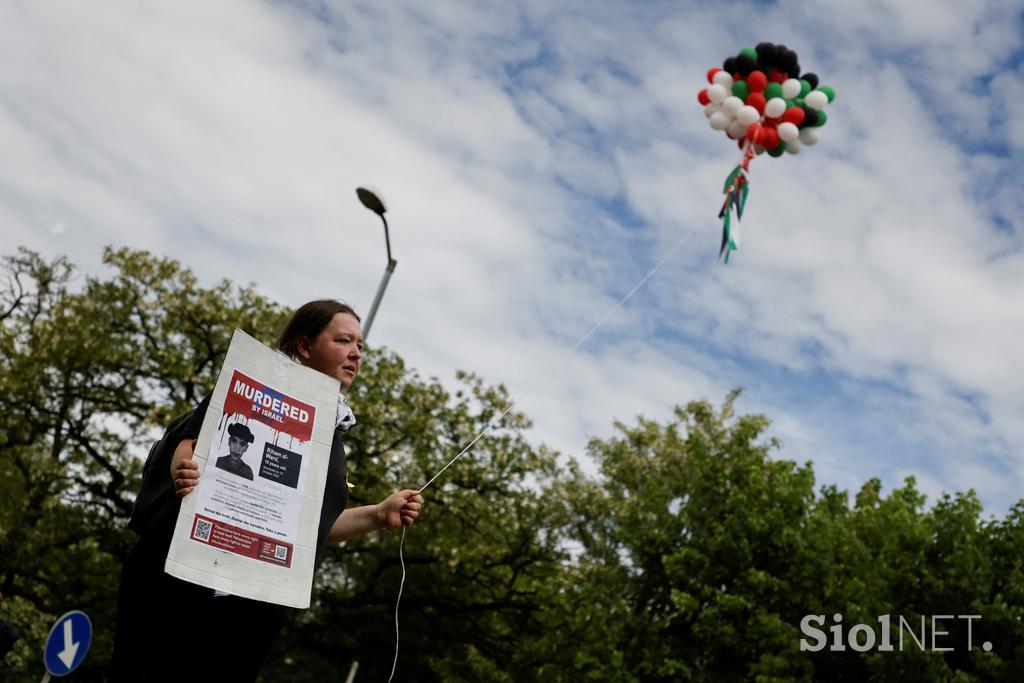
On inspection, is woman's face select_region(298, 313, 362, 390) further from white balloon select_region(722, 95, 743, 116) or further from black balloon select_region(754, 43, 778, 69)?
black balloon select_region(754, 43, 778, 69)

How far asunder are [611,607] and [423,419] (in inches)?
238

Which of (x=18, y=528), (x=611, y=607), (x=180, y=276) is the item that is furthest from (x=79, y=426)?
(x=611, y=607)

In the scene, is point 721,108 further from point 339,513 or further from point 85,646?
point 85,646

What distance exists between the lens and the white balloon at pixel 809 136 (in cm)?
771

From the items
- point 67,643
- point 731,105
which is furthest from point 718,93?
point 67,643

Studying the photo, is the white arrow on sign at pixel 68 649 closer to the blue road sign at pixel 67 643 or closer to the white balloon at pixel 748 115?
the blue road sign at pixel 67 643

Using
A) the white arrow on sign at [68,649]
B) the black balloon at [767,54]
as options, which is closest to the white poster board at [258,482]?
the black balloon at [767,54]

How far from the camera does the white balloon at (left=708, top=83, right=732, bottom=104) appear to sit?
787cm

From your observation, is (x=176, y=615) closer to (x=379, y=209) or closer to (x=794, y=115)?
(x=794, y=115)

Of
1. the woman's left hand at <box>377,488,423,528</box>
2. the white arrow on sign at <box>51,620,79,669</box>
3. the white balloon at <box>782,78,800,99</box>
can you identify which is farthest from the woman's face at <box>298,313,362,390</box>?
the white arrow on sign at <box>51,620,79,669</box>

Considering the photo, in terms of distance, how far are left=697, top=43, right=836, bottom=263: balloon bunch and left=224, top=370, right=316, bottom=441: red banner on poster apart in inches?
201

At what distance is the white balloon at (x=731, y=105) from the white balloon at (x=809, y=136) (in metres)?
0.57

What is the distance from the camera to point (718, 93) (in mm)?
7871

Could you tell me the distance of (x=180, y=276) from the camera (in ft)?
66.2
